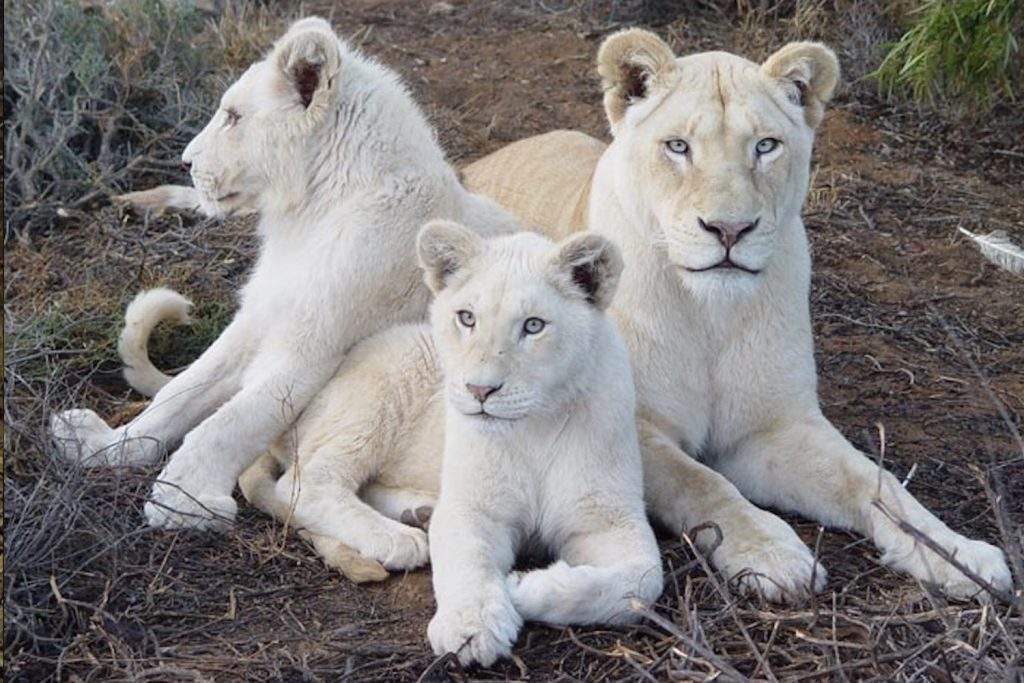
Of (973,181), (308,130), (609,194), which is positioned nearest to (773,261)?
(609,194)

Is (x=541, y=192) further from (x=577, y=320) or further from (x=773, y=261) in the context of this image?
(x=577, y=320)

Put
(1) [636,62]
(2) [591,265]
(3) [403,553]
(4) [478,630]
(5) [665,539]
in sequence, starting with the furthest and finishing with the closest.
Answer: (1) [636,62]
(5) [665,539]
(3) [403,553]
(2) [591,265]
(4) [478,630]

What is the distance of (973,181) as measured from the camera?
8.26 meters

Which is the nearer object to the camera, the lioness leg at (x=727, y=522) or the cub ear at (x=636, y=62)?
the lioness leg at (x=727, y=522)

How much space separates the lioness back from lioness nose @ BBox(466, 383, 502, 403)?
1783 mm

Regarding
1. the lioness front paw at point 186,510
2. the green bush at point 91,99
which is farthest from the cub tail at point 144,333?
the green bush at point 91,99

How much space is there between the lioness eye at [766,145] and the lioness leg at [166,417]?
1762 millimetres

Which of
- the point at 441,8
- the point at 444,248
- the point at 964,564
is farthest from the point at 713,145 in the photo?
the point at 441,8

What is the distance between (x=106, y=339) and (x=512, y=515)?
2.36 meters

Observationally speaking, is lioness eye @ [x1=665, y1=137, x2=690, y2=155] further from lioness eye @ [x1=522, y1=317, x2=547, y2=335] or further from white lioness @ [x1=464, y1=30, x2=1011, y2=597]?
lioness eye @ [x1=522, y1=317, x2=547, y2=335]

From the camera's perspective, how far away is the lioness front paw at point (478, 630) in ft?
13.5

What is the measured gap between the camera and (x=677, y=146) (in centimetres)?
496

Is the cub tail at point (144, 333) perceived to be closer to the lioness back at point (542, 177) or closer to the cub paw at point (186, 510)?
the cub paw at point (186, 510)

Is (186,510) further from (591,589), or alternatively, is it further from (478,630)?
(591,589)
